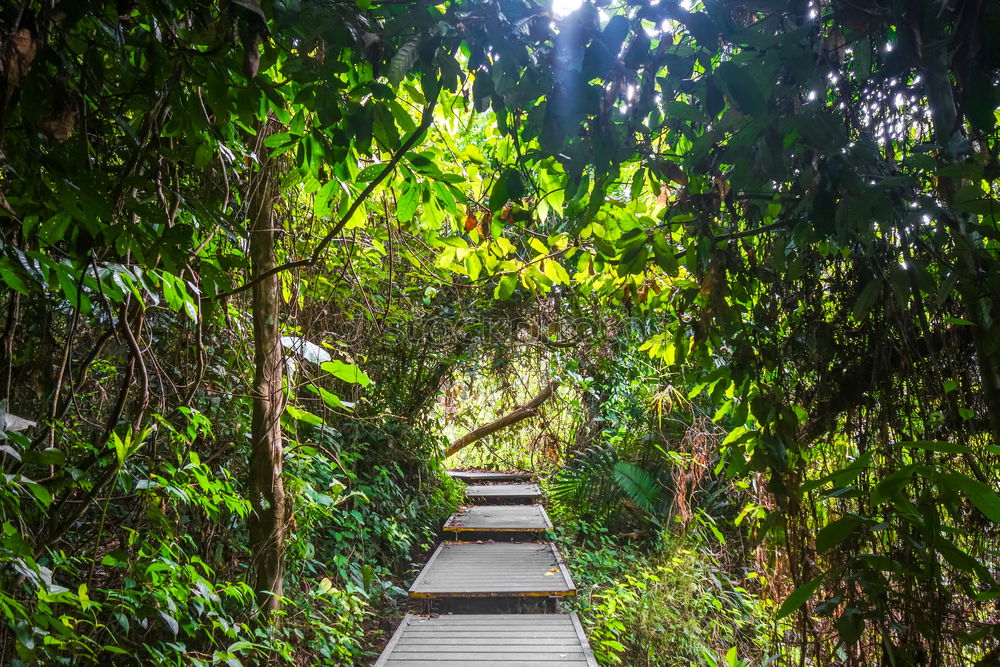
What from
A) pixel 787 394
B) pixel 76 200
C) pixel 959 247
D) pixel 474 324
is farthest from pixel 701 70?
pixel 474 324

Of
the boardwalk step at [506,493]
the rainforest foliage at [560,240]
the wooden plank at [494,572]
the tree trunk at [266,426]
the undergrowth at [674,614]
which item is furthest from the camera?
the boardwalk step at [506,493]

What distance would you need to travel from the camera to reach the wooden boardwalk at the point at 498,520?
7.24 metres

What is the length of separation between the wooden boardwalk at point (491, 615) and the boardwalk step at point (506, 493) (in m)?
1.63

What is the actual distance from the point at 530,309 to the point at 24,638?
211 inches

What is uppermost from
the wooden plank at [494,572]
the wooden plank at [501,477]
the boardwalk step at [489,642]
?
the wooden plank at [501,477]

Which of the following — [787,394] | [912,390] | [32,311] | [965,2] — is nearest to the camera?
[965,2]

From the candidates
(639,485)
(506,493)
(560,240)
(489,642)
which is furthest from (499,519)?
(560,240)

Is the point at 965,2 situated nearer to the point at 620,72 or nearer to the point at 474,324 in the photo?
the point at 620,72

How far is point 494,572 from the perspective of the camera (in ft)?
18.9

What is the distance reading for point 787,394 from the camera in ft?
5.86

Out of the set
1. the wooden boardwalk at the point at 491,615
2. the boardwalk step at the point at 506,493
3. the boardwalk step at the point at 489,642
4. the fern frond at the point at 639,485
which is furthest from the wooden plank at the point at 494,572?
the boardwalk step at the point at 506,493

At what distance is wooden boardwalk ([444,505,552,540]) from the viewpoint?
7.24m

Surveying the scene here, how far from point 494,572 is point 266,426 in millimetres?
3809

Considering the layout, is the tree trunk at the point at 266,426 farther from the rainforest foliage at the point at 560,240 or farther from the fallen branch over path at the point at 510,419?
the fallen branch over path at the point at 510,419
